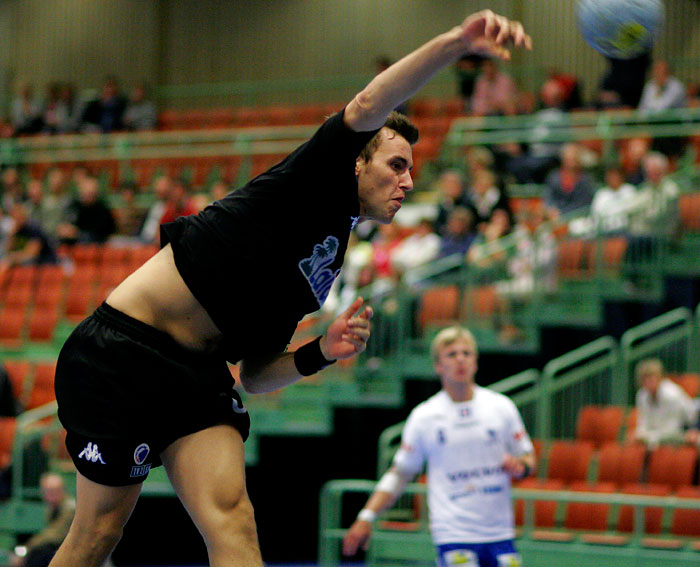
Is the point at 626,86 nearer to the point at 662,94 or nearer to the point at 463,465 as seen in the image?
the point at 662,94

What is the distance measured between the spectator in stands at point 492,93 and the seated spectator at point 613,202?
384cm

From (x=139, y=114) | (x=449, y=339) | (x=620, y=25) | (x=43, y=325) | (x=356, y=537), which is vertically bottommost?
(x=356, y=537)

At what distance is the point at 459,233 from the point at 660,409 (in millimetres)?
3223

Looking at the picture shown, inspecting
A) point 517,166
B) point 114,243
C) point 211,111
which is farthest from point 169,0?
point 517,166

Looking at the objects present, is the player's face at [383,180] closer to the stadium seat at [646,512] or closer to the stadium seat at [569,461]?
the stadium seat at [646,512]

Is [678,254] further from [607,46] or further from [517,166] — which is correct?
[607,46]

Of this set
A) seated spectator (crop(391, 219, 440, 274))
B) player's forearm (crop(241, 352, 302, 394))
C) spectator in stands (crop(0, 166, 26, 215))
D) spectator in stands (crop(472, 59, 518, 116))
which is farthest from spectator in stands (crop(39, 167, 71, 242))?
player's forearm (crop(241, 352, 302, 394))

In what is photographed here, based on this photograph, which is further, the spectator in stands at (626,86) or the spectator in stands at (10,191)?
the spectator in stands at (10,191)

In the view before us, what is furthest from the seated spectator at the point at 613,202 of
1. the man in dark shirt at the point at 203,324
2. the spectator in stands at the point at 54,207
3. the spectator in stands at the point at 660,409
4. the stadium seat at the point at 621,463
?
the man in dark shirt at the point at 203,324

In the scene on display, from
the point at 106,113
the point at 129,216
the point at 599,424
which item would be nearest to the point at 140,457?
the point at 599,424

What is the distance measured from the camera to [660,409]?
10445mm

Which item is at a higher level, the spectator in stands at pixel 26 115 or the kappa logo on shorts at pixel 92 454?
the spectator in stands at pixel 26 115

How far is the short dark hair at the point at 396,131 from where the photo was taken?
13.9 feet

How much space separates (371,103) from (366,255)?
9343 millimetres
